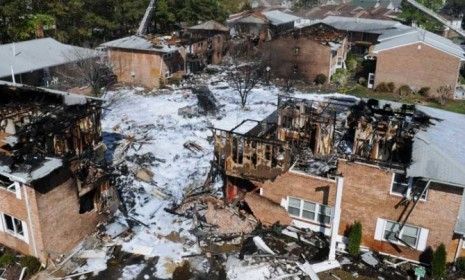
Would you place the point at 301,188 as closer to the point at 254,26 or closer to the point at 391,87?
the point at 391,87

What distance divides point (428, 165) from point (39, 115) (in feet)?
58.9

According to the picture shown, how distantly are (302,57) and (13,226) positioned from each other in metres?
38.3

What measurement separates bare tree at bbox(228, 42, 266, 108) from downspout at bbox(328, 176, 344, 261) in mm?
21786

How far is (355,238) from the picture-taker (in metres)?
20.4

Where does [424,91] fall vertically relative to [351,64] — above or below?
below

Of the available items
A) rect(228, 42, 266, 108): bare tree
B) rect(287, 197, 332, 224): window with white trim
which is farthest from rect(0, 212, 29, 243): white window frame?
rect(228, 42, 266, 108): bare tree

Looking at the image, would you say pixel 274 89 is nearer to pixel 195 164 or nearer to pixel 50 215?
pixel 195 164

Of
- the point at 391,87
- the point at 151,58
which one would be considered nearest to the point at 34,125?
the point at 151,58

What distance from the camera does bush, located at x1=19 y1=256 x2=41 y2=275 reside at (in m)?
Answer: 19.2

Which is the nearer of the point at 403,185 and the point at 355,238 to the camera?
the point at 403,185

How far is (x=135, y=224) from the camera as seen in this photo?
23000 millimetres

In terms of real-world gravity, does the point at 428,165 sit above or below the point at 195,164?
above

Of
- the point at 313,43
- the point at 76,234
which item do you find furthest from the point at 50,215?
the point at 313,43

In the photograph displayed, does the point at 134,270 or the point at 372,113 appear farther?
the point at 372,113
